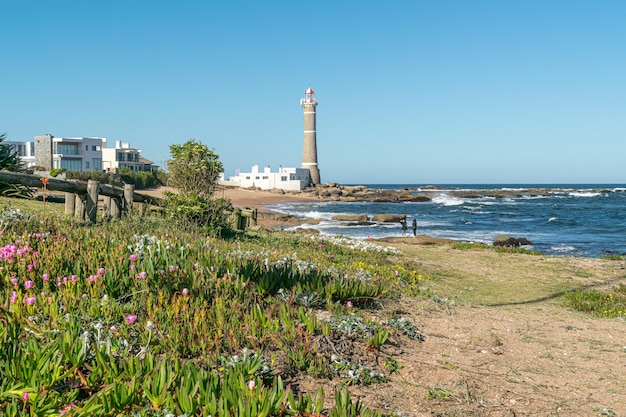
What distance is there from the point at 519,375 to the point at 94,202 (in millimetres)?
9732

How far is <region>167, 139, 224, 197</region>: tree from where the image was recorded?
15.9 m

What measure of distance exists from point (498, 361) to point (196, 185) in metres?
11.7

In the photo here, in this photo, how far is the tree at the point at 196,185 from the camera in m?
15.4

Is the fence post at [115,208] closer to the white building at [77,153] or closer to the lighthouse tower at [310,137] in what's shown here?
the white building at [77,153]

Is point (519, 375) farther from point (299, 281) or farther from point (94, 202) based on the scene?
point (94, 202)

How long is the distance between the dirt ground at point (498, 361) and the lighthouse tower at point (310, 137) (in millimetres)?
90837

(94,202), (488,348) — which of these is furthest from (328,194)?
(488,348)

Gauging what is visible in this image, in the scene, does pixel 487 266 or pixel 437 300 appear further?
pixel 487 266

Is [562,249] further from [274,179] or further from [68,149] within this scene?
[274,179]

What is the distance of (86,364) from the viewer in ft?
13.6

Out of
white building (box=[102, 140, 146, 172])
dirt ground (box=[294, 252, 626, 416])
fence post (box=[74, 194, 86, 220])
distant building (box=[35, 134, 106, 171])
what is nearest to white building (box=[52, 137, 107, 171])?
distant building (box=[35, 134, 106, 171])

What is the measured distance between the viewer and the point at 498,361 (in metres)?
5.73

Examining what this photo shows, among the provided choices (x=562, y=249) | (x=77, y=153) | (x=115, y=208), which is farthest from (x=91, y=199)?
(x=77, y=153)

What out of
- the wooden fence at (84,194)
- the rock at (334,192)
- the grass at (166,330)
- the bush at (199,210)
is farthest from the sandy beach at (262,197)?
the grass at (166,330)
